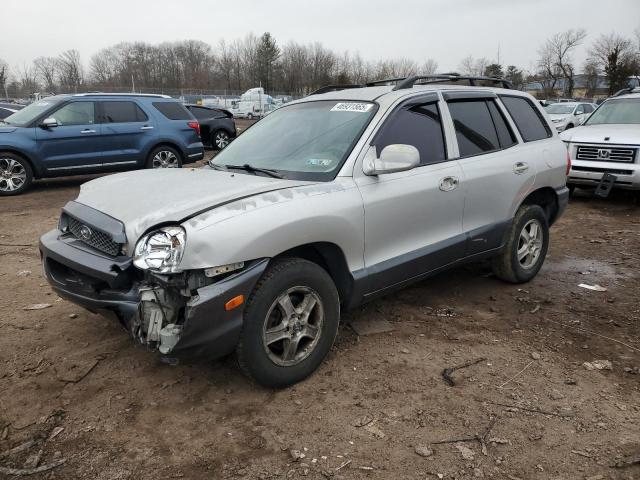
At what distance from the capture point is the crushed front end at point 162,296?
257 cm

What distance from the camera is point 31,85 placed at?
235 ft

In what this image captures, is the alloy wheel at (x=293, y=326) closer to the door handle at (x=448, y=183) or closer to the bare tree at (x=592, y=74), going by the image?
the door handle at (x=448, y=183)

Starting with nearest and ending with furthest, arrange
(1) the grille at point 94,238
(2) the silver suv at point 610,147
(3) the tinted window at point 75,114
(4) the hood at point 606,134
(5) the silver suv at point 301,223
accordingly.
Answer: (5) the silver suv at point 301,223 < (1) the grille at point 94,238 < (2) the silver suv at point 610,147 < (4) the hood at point 606,134 < (3) the tinted window at point 75,114

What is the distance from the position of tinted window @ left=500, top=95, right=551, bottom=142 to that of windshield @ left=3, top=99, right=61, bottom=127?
26.9 feet

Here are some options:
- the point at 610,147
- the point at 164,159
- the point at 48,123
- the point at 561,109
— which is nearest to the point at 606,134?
the point at 610,147

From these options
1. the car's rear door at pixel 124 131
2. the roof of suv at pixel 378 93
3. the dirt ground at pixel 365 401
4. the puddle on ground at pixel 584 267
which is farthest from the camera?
the car's rear door at pixel 124 131

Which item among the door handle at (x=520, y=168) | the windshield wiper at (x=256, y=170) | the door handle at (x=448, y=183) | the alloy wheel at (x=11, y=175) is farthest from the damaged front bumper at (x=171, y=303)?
the alloy wheel at (x=11, y=175)

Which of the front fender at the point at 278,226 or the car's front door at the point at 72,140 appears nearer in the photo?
the front fender at the point at 278,226

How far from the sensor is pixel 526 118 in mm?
4828

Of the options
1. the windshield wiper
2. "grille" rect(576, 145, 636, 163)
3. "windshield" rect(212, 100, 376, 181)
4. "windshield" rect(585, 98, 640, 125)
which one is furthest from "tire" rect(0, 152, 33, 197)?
"windshield" rect(585, 98, 640, 125)

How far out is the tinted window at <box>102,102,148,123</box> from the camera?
32.1 ft

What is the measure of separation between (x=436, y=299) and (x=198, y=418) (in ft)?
8.15

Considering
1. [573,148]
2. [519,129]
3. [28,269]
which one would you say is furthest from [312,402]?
[573,148]

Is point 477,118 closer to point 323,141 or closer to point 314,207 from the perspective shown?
point 323,141
